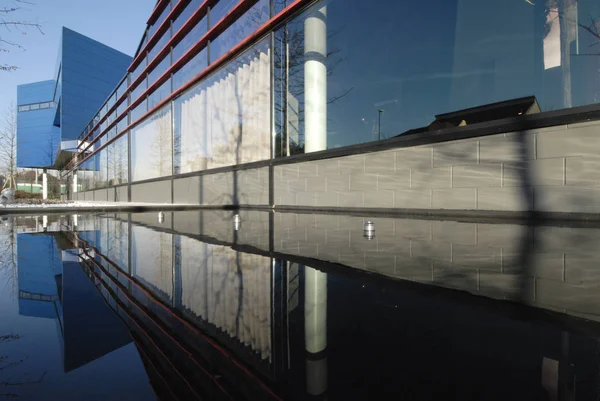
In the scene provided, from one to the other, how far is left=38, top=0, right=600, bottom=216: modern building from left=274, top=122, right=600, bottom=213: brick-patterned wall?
16 millimetres

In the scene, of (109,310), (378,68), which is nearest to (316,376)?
(109,310)

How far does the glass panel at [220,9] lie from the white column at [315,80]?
11.3 feet

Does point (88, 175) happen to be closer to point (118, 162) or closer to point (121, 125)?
point (118, 162)

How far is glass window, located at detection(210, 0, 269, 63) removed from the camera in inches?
309

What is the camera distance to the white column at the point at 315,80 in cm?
655

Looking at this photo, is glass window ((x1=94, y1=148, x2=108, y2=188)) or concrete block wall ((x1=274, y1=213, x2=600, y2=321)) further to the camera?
glass window ((x1=94, y1=148, x2=108, y2=188))

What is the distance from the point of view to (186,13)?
38.5 ft

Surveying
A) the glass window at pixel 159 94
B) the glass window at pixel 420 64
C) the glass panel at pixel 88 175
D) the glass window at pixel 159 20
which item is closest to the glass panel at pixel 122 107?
the glass window at pixel 159 20

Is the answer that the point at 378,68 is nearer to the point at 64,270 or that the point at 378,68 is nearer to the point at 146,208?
the point at 64,270

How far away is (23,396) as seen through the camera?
25.9 inches

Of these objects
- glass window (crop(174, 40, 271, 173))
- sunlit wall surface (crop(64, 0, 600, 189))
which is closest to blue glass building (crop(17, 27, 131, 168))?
sunlit wall surface (crop(64, 0, 600, 189))

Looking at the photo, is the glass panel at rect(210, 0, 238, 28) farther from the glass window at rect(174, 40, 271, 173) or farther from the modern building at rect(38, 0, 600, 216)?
the glass window at rect(174, 40, 271, 173)

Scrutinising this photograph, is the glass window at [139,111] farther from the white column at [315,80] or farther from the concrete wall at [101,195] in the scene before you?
the white column at [315,80]

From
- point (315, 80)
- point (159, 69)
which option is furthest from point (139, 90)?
point (315, 80)
